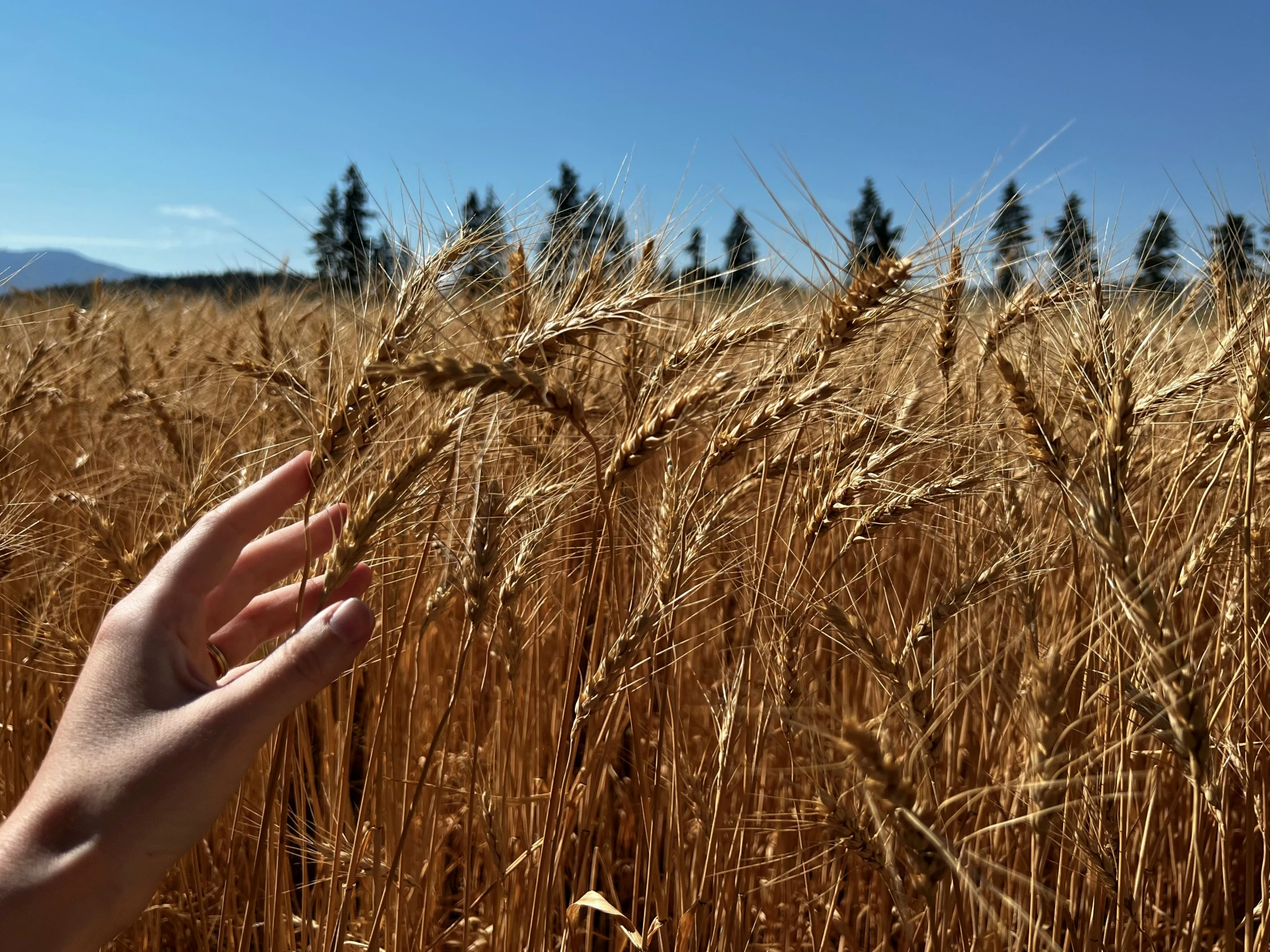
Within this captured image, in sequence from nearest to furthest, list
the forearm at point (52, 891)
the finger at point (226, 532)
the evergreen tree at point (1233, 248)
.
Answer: the forearm at point (52, 891)
the finger at point (226, 532)
the evergreen tree at point (1233, 248)

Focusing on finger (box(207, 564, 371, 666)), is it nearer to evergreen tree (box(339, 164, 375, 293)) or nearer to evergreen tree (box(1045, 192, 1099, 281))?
evergreen tree (box(339, 164, 375, 293))

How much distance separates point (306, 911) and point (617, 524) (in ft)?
2.93

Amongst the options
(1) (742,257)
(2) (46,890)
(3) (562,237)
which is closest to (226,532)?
(2) (46,890)

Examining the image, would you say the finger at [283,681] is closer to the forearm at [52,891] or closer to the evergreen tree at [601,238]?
the forearm at [52,891]

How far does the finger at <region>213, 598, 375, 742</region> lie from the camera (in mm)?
794

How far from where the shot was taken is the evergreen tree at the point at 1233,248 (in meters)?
1.66

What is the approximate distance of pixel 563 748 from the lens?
45.4 inches

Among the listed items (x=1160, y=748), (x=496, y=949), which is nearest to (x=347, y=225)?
(x=496, y=949)

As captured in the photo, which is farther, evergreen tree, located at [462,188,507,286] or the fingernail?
evergreen tree, located at [462,188,507,286]

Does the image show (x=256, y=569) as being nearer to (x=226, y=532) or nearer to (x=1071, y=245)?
(x=226, y=532)

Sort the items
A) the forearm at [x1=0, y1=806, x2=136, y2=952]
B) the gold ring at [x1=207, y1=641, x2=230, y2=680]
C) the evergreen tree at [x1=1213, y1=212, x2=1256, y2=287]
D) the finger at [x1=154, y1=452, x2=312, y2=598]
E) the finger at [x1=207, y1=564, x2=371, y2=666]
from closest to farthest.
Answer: the forearm at [x1=0, y1=806, x2=136, y2=952] → the finger at [x1=154, y1=452, x2=312, y2=598] → the gold ring at [x1=207, y1=641, x2=230, y2=680] → the finger at [x1=207, y1=564, x2=371, y2=666] → the evergreen tree at [x1=1213, y1=212, x2=1256, y2=287]

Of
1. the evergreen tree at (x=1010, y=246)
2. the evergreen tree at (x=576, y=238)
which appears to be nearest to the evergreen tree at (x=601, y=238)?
the evergreen tree at (x=576, y=238)

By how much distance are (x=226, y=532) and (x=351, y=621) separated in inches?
11.2

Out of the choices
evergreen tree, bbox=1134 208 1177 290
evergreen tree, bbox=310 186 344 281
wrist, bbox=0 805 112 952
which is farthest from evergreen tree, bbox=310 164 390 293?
evergreen tree, bbox=1134 208 1177 290
